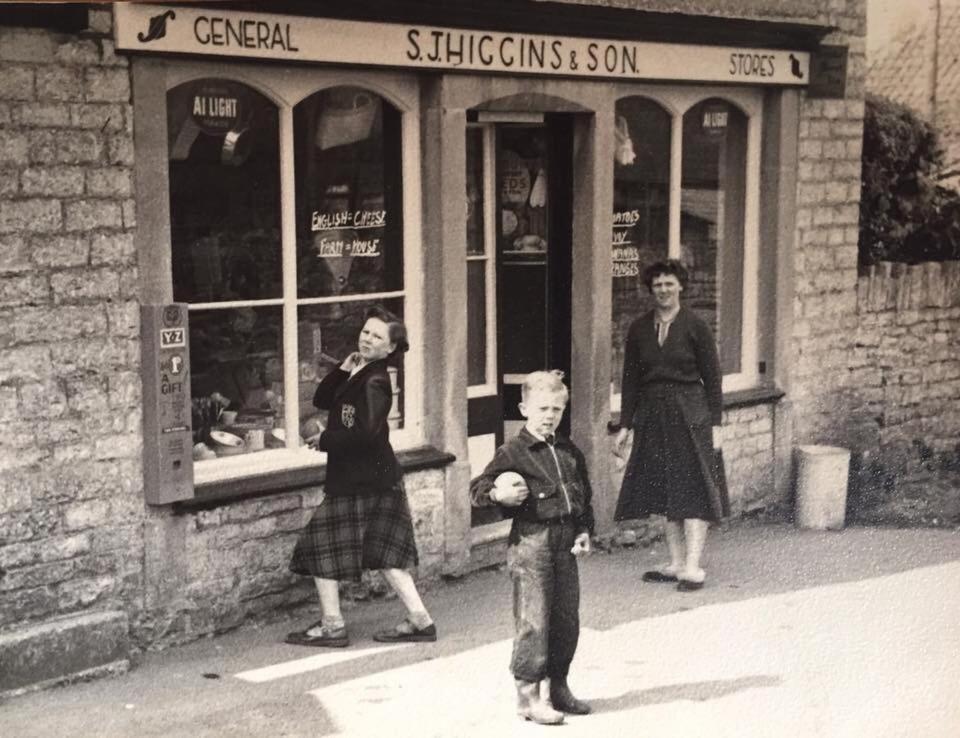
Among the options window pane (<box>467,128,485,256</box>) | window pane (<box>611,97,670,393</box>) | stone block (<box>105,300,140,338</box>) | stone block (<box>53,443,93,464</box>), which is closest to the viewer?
stone block (<box>53,443,93,464</box>)

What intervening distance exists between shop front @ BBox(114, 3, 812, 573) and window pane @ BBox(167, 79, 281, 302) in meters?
0.01

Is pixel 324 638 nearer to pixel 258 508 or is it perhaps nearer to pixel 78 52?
pixel 258 508

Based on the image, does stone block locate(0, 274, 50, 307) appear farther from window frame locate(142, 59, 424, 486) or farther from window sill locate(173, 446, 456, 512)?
window sill locate(173, 446, 456, 512)

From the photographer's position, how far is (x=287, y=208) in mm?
8195

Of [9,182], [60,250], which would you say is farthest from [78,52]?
[60,250]

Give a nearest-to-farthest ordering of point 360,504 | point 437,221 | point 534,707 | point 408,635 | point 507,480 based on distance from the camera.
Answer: point 507,480
point 534,707
point 360,504
point 408,635
point 437,221

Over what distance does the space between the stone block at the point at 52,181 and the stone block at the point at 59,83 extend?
316mm

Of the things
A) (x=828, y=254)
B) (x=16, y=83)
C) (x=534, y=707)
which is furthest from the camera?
(x=828, y=254)

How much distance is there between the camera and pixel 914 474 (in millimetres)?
12352

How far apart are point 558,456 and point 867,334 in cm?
594

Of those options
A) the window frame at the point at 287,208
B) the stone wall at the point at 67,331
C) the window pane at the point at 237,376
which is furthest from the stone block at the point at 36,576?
the window pane at the point at 237,376

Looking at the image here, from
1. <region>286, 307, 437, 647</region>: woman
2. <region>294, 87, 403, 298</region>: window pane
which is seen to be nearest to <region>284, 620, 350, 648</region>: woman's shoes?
<region>286, 307, 437, 647</region>: woman

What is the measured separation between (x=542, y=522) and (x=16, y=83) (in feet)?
9.69

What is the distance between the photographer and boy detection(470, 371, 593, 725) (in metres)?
6.42
